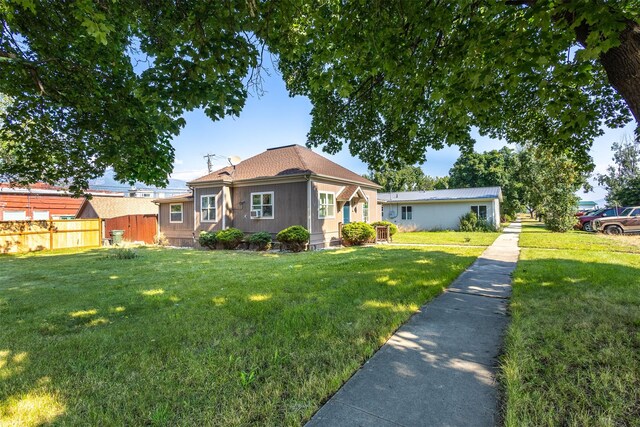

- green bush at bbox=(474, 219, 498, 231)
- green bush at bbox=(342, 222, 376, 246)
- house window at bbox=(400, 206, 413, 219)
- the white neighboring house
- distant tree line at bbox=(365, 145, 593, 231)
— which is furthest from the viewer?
house window at bbox=(400, 206, 413, 219)

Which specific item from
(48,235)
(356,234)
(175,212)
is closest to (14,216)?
(48,235)

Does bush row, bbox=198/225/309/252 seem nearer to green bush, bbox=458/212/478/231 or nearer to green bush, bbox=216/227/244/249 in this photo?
green bush, bbox=216/227/244/249

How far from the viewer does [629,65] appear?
2.85m

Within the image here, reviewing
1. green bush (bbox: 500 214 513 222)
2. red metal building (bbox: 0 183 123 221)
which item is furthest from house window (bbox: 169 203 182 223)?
green bush (bbox: 500 214 513 222)

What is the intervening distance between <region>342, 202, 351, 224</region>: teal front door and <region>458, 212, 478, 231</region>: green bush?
11048 mm

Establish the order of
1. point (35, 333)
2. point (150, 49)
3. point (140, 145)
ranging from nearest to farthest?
1. point (35, 333)
2. point (150, 49)
3. point (140, 145)

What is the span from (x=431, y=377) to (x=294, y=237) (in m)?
10.4

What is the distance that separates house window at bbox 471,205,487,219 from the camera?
22.8 metres

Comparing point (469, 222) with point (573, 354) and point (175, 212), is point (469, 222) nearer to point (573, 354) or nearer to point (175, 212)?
point (175, 212)

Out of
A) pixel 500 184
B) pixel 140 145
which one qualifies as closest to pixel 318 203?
pixel 140 145

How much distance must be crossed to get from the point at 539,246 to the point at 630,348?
36.2 feet

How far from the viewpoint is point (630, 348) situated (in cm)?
305

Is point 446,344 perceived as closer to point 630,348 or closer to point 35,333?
point 630,348

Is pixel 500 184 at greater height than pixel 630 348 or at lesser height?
greater
